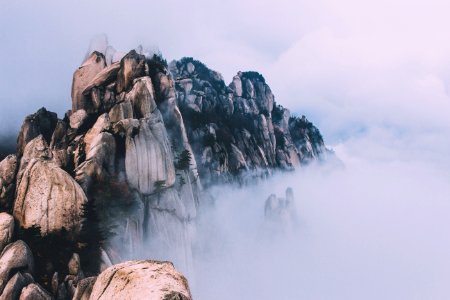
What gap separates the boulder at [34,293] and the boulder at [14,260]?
1.92m

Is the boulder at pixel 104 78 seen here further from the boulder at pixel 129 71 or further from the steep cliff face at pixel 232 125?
the steep cliff face at pixel 232 125

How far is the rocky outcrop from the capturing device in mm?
16984

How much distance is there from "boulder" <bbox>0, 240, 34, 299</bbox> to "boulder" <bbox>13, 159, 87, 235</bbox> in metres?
5.02

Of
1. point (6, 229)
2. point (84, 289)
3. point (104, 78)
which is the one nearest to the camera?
point (84, 289)

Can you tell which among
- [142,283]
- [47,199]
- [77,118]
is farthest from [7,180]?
[142,283]

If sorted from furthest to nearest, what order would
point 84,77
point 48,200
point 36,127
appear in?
1. point 84,77
2. point 36,127
3. point 48,200

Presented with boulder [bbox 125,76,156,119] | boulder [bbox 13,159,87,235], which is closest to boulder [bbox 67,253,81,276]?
boulder [bbox 13,159,87,235]

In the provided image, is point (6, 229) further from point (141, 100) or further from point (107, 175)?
point (141, 100)

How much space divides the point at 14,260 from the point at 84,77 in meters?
39.7

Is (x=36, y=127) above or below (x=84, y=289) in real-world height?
A: above

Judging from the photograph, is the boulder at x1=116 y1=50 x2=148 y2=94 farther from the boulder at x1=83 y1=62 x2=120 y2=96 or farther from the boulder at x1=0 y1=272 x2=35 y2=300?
the boulder at x1=0 y1=272 x2=35 y2=300

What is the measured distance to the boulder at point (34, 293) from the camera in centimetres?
3388

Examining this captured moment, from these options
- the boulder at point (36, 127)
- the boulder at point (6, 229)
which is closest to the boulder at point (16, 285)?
the boulder at point (6, 229)

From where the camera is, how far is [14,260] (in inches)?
1420
